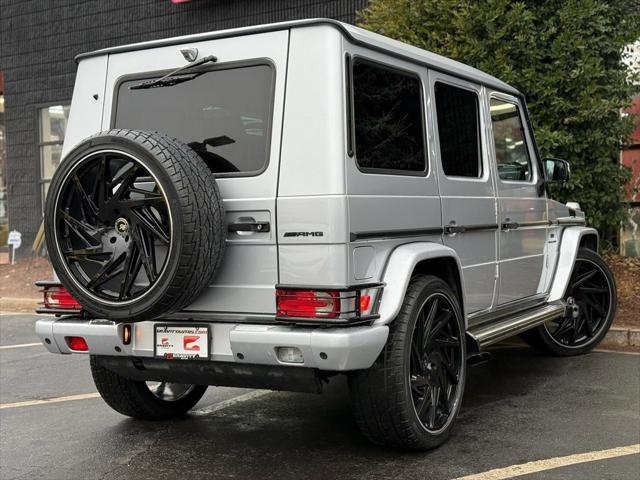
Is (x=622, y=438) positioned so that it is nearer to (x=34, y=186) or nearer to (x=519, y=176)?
(x=519, y=176)

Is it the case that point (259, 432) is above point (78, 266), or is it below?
below

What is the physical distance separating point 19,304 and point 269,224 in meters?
8.33

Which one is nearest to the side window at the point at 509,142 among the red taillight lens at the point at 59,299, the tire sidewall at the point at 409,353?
the tire sidewall at the point at 409,353

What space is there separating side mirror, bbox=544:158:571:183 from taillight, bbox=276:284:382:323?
9.87 feet

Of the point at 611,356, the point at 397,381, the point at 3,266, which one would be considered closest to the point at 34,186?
the point at 3,266

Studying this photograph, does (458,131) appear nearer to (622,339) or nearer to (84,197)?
(84,197)

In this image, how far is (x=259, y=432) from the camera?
4629 millimetres

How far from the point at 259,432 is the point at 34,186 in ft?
40.4

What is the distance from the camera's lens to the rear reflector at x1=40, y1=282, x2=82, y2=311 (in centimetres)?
420

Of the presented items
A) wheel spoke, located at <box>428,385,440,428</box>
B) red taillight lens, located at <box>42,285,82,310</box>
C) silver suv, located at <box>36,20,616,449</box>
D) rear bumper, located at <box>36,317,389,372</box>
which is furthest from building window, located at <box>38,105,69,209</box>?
wheel spoke, located at <box>428,385,440,428</box>

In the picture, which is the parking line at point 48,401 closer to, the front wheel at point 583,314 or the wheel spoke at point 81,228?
the wheel spoke at point 81,228

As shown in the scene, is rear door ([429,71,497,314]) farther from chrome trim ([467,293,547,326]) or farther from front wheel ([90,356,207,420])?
front wheel ([90,356,207,420])

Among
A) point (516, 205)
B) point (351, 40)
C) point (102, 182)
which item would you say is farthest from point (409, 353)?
point (516, 205)

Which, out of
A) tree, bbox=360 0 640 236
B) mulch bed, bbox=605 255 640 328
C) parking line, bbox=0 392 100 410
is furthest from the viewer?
tree, bbox=360 0 640 236
